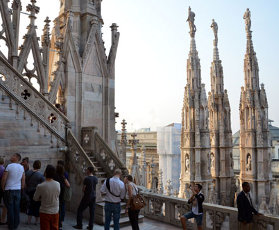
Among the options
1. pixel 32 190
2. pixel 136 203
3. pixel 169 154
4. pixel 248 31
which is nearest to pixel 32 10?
pixel 32 190

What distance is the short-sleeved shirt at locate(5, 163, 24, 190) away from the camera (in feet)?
17.9

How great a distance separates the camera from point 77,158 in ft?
28.1

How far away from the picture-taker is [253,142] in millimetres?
29281

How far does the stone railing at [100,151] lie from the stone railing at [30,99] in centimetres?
120

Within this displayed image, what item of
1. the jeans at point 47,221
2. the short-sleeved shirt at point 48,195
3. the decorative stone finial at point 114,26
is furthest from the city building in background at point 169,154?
the short-sleeved shirt at point 48,195

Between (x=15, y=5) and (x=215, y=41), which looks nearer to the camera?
(x=15, y=5)

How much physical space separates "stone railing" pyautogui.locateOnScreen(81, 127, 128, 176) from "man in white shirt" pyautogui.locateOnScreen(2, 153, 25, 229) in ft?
11.5

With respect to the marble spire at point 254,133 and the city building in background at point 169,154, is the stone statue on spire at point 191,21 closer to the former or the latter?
the marble spire at point 254,133

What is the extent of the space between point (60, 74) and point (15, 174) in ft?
21.9

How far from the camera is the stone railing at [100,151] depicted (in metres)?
8.91

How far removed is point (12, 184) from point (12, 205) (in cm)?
46

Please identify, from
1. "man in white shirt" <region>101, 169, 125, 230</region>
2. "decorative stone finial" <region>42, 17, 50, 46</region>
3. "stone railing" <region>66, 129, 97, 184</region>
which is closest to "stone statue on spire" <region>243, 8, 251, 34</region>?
"decorative stone finial" <region>42, 17, 50, 46</region>

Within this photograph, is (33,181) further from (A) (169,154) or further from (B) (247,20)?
(B) (247,20)

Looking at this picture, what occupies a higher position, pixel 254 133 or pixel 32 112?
pixel 32 112
